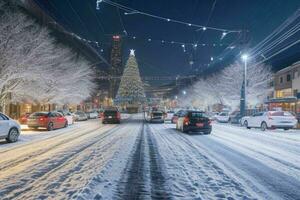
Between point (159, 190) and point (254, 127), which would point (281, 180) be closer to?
point (159, 190)

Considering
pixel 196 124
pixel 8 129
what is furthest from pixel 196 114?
pixel 8 129

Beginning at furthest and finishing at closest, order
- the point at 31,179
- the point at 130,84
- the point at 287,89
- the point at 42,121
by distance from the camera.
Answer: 1. the point at 130,84
2. the point at 287,89
3. the point at 42,121
4. the point at 31,179

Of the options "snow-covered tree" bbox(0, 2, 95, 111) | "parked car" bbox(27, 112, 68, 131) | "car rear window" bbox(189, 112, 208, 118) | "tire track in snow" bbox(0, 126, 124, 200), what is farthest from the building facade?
"tire track in snow" bbox(0, 126, 124, 200)

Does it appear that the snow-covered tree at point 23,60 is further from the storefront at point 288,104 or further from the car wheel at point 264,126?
the storefront at point 288,104

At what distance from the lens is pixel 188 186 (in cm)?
764

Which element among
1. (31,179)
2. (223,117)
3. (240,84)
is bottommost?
(31,179)

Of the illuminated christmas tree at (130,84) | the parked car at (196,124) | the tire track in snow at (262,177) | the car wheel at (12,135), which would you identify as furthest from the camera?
the illuminated christmas tree at (130,84)

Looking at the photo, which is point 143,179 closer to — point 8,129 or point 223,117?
point 8,129

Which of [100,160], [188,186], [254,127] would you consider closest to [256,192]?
[188,186]

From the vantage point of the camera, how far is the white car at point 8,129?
54.6 feet

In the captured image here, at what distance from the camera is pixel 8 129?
673 inches

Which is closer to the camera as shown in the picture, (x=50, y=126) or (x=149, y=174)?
(x=149, y=174)

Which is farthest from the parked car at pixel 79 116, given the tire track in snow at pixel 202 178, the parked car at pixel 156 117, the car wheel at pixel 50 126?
the tire track in snow at pixel 202 178

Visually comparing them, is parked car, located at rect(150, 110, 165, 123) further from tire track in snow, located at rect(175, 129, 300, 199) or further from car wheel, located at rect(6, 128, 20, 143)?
tire track in snow, located at rect(175, 129, 300, 199)
